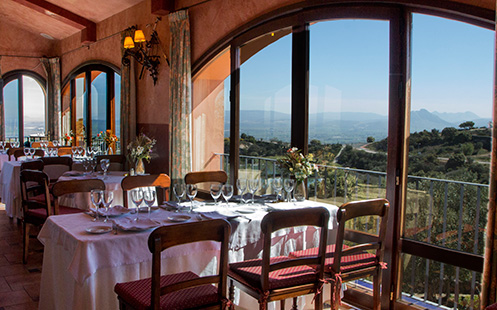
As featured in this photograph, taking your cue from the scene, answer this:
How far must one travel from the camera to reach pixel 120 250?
2.60 m

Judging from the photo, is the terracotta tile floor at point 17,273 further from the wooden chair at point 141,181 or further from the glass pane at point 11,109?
the glass pane at point 11,109

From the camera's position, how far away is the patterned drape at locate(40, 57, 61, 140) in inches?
470

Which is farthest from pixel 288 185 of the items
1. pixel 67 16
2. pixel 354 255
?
pixel 67 16

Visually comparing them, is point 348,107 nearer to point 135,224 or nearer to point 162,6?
point 135,224

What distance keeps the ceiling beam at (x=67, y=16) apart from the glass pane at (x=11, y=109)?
12.7 feet

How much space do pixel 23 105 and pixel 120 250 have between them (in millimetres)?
11674

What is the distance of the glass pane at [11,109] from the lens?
40.8 feet

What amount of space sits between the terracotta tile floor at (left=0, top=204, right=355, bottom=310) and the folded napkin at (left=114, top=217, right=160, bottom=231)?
4.44 ft

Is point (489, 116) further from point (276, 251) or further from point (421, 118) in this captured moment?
point (276, 251)

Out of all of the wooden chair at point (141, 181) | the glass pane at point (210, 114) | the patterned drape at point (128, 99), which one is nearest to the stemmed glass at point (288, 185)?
the wooden chair at point (141, 181)

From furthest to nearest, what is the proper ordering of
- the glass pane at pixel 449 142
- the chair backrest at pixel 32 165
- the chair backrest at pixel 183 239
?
the chair backrest at pixel 32 165 → the glass pane at pixel 449 142 → the chair backrest at pixel 183 239

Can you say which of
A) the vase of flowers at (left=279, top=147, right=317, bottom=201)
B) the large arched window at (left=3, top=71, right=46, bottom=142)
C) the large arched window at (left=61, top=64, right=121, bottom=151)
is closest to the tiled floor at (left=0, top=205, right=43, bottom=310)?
the vase of flowers at (left=279, top=147, right=317, bottom=201)

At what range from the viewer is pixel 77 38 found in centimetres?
1091

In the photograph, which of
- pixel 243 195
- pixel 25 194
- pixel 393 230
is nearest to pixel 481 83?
pixel 393 230
